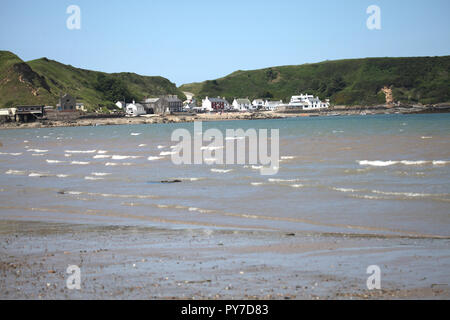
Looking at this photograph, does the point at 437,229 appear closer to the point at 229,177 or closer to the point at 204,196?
the point at 204,196

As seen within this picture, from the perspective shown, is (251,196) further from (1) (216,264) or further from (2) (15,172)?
(2) (15,172)

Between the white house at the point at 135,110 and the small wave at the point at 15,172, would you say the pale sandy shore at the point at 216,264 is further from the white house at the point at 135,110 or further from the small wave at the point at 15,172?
the white house at the point at 135,110

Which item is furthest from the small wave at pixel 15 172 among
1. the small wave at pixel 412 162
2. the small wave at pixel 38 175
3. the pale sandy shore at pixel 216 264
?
the small wave at pixel 412 162

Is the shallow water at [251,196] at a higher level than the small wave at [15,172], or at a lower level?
higher

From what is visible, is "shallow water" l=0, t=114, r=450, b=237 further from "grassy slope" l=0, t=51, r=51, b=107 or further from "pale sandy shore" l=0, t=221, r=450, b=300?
"grassy slope" l=0, t=51, r=51, b=107

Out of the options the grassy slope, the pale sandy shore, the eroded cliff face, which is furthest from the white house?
the pale sandy shore

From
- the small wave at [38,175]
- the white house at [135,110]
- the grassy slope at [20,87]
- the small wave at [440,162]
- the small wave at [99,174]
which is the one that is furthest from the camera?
the white house at [135,110]

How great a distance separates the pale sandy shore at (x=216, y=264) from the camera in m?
9.34

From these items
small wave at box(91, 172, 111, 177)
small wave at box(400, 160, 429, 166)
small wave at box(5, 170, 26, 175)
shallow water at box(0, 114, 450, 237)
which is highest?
small wave at box(400, 160, 429, 166)

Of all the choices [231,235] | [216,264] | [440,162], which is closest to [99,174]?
[231,235]

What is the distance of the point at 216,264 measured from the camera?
1128 centimetres

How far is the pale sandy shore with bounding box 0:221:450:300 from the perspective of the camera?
9.34 metres
